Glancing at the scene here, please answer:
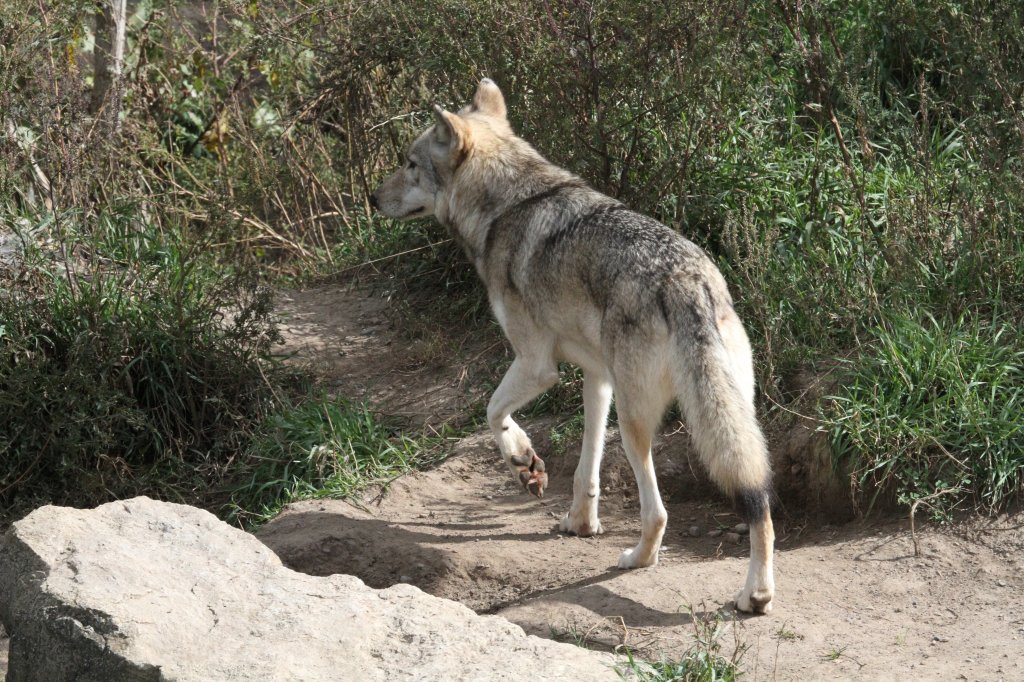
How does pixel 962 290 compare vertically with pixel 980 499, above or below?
above

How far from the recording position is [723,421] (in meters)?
4.30

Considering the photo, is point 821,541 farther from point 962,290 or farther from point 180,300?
point 180,300

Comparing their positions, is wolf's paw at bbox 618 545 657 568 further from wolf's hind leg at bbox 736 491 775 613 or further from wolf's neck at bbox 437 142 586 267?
wolf's neck at bbox 437 142 586 267

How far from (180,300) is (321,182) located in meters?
2.26

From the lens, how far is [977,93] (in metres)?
6.44

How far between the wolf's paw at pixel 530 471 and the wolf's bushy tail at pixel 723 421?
1.16m

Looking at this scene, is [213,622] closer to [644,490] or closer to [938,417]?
[644,490]

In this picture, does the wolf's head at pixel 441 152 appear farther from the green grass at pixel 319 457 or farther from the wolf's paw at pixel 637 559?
the wolf's paw at pixel 637 559

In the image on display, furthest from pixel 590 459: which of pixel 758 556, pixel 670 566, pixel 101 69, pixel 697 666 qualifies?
pixel 101 69

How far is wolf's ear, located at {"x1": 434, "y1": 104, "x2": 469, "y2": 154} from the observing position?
5699mm

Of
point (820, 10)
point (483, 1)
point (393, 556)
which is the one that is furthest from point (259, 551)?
point (820, 10)

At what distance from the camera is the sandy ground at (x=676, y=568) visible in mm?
4461

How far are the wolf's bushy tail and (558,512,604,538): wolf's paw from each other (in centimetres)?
143

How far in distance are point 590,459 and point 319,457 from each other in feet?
5.97
